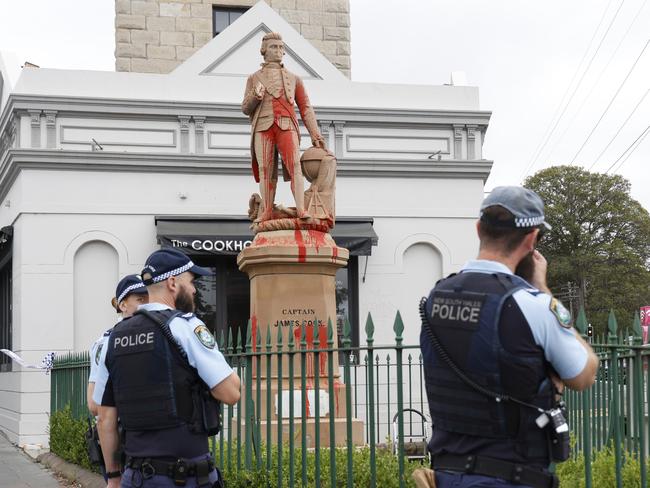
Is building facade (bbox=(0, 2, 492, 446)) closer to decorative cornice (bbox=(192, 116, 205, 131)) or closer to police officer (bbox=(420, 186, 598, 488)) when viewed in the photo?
decorative cornice (bbox=(192, 116, 205, 131))

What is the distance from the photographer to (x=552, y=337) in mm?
3236

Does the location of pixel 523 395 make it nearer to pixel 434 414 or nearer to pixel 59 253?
pixel 434 414

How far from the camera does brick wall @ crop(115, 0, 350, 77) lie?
22.0m

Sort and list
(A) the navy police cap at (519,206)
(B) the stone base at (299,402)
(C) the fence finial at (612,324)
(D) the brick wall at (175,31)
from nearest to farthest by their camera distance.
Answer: (A) the navy police cap at (519,206)
(C) the fence finial at (612,324)
(B) the stone base at (299,402)
(D) the brick wall at (175,31)

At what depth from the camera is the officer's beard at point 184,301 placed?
4.67 m

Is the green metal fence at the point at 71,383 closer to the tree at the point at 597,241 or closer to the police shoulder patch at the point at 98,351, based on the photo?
the police shoulder patch at the point at 98,351

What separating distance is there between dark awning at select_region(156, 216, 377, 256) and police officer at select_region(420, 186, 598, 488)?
13.7m

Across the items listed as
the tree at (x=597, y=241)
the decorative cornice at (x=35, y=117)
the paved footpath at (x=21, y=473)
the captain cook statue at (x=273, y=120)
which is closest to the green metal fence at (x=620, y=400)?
the captain cook statue at (x=273, y=120)

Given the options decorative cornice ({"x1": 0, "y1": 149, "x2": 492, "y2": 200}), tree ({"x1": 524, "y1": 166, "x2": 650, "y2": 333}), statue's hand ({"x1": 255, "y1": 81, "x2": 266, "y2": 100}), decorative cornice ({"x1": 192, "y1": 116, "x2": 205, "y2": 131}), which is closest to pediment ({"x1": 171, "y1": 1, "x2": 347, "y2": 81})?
decorative cornice ({"x1": 192, "y1": 116, "x2": 205, "y2": 131})

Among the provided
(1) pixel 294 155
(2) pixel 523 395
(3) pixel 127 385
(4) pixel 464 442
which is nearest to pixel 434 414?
(4) pixel 464 442

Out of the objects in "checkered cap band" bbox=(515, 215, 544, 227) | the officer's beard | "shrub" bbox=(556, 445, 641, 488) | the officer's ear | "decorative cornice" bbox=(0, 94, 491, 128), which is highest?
"decorative cornice" bbox=(0, 94, 491, 128)

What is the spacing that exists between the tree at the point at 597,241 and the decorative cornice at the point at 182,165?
30.0 metres

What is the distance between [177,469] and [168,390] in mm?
368

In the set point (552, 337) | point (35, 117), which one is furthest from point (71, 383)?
point (552, 337)
